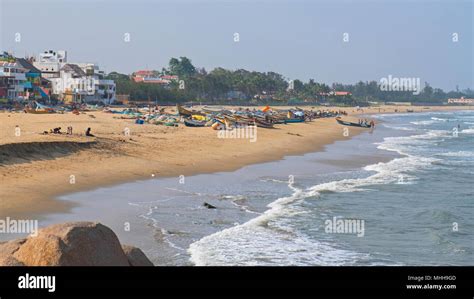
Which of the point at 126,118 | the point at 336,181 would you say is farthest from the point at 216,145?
the point at 126,118

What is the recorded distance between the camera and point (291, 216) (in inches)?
719

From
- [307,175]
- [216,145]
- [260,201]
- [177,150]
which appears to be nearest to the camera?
[260,201]

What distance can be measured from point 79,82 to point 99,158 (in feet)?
198

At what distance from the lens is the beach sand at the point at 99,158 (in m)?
18.4

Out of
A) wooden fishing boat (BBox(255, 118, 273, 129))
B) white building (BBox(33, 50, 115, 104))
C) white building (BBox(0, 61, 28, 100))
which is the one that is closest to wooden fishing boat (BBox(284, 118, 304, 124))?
wooden fishing boat (BBox(255, 118, 273, 129))

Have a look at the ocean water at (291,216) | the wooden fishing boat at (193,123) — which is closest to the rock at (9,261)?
the ocean water at (291,216)

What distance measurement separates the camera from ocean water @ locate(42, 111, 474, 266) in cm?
1361

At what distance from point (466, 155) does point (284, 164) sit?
17.2m

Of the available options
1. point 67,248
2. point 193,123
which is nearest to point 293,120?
point 193,123

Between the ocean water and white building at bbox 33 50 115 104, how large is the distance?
183 ft

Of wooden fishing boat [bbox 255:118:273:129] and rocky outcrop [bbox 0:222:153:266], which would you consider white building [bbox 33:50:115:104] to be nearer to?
wooden fishing boat [bbox 255:118:273:129]

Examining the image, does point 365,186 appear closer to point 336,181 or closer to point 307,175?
point 336,181

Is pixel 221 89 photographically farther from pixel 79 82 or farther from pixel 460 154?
pixel 460 154
